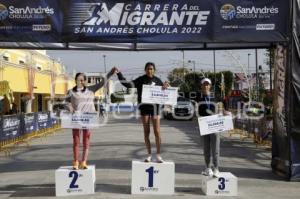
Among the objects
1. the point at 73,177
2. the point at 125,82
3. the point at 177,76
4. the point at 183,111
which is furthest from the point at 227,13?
the point at 177,76

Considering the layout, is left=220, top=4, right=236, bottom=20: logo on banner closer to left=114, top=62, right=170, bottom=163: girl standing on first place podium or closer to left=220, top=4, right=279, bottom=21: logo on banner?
left=220, top=4, right=279, bottom=21: logo on banner

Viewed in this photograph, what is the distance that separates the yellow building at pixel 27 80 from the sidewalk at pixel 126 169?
730 cm

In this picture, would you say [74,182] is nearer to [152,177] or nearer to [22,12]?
[152,177]

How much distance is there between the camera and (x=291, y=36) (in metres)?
11.6

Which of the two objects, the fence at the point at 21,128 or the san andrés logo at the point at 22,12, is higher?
the san andrés logo at the point at 22,12

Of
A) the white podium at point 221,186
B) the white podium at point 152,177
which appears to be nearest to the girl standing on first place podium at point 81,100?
the white podium at point 152,177

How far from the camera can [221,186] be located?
9820 millimetres

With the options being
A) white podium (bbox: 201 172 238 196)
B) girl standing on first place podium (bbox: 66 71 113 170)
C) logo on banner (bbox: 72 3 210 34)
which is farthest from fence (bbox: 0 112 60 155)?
white podium (bbox: 201 172 238 196)

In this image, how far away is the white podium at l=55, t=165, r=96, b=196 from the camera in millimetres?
9664

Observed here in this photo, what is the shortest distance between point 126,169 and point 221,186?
12.5 feet

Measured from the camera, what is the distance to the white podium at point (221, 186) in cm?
979

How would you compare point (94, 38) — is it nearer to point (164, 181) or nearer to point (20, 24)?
point (20, 24)

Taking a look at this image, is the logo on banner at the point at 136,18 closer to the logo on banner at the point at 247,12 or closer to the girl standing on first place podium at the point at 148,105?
the logo on banner at the point at 247,12

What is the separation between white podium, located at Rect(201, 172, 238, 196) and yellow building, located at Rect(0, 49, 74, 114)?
15054 millimetres
